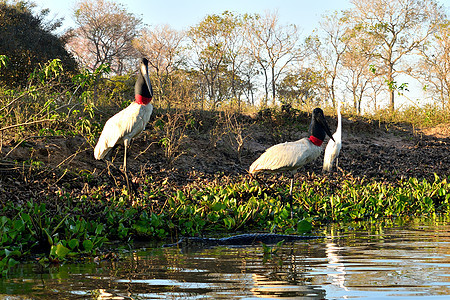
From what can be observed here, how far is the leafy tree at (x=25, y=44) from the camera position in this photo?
1656cm

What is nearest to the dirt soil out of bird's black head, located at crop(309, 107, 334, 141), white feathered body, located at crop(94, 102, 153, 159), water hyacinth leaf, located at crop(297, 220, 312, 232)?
white feathered body, located at crop(94, 102, 153, 159)

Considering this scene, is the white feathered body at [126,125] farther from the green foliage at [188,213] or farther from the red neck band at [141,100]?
the green foliage at [188,213]

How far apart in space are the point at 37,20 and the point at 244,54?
51.6ft

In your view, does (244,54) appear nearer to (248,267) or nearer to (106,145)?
(106,145)

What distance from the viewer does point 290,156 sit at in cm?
846

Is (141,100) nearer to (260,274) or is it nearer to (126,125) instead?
(126,125)

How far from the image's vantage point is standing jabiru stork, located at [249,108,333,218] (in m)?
8.45

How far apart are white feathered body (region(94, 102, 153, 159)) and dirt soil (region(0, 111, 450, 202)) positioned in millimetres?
634

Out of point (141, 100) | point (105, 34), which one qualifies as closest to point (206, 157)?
point (141, 100)

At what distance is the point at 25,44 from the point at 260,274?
52.9 ft

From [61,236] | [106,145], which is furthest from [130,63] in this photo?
[61,236]

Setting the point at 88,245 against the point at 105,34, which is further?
the point at 105,34

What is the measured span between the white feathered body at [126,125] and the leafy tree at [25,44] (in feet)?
27.6

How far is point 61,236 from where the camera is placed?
17.4ft
